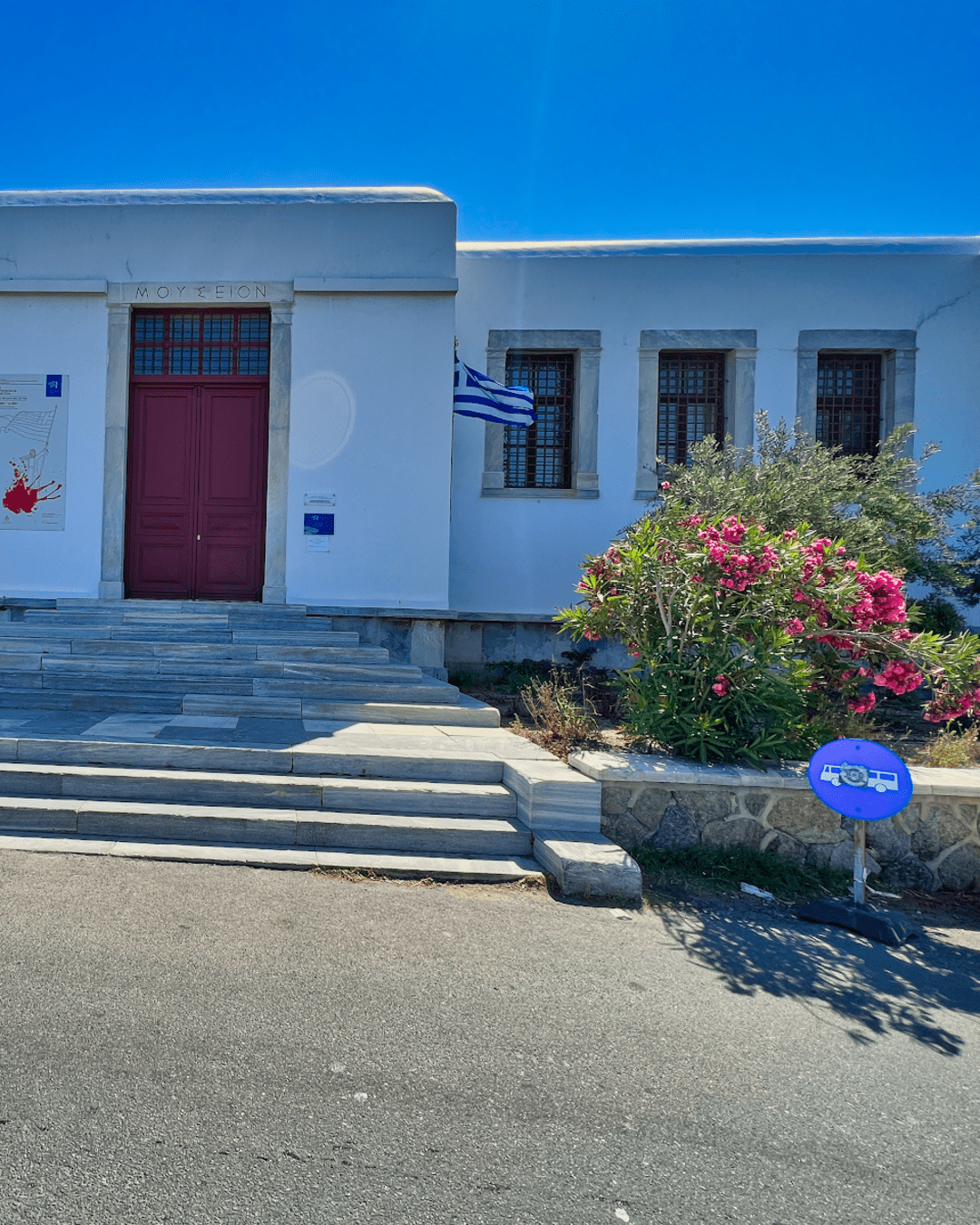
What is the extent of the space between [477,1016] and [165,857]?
7.78 ft

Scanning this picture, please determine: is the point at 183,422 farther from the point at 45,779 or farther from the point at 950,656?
the point at 950,656

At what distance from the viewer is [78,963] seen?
3.13 meters

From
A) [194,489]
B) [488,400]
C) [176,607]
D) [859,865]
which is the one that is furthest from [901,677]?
[194,489]

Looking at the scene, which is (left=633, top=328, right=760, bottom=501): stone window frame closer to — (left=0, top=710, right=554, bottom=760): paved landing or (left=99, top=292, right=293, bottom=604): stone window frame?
(left=99, top=292, right=293, bottom=604): stone window frame

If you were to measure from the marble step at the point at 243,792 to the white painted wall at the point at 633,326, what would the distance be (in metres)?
5.57

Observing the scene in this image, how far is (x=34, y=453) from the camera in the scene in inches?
377

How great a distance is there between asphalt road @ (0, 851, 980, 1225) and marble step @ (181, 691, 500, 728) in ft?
9.34

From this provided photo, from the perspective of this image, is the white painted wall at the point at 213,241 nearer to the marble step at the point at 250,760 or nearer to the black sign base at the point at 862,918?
the marble step at the point at 250,760

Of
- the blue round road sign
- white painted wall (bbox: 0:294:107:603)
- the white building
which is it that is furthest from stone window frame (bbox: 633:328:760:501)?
white painted wall (bbox: 0:294:107:603)

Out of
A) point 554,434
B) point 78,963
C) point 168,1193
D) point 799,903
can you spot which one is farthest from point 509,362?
point 168,1193

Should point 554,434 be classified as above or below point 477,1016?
above

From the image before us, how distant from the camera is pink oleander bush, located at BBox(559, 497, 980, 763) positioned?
5090mm

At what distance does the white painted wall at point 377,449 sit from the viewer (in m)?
9.51

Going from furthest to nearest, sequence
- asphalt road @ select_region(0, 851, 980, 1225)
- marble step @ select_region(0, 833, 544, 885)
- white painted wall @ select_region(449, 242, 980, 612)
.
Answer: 1. white painted wall @ select_region(449, 242, 980, 612)
2. marble step @ select_region(0, 833, 544, 885)
3. asphalt road @ select_region(0, 851, 980, 1225)
